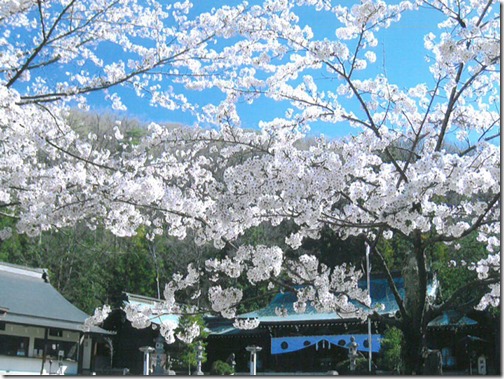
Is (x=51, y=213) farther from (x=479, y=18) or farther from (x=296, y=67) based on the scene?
(x=479, y=18)

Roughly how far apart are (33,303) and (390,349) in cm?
947

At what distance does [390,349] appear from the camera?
13.4 meters

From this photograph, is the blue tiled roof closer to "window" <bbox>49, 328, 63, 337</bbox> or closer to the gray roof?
the gray roof

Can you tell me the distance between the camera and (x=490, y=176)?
356 centimetres

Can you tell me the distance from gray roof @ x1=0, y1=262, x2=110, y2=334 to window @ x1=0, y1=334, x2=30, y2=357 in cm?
75

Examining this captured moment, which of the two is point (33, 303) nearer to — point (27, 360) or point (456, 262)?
point (27, 360)

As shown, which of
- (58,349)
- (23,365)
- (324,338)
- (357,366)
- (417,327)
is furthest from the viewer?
(58,349)

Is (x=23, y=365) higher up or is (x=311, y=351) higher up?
(x=311, y=351)

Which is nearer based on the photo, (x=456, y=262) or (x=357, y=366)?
(x=357, y=366)

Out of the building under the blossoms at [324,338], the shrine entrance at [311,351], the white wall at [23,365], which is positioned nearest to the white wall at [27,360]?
the white wall at [23,365]

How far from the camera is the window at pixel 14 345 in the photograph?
45.7 ft

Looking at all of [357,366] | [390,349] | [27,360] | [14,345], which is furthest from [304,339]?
[14,345]

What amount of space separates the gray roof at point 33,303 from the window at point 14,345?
754mm

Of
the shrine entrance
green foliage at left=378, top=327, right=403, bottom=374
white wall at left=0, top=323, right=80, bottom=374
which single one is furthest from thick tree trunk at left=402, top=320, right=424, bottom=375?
white wall at left=0, top=323, right=80, bottom=374
